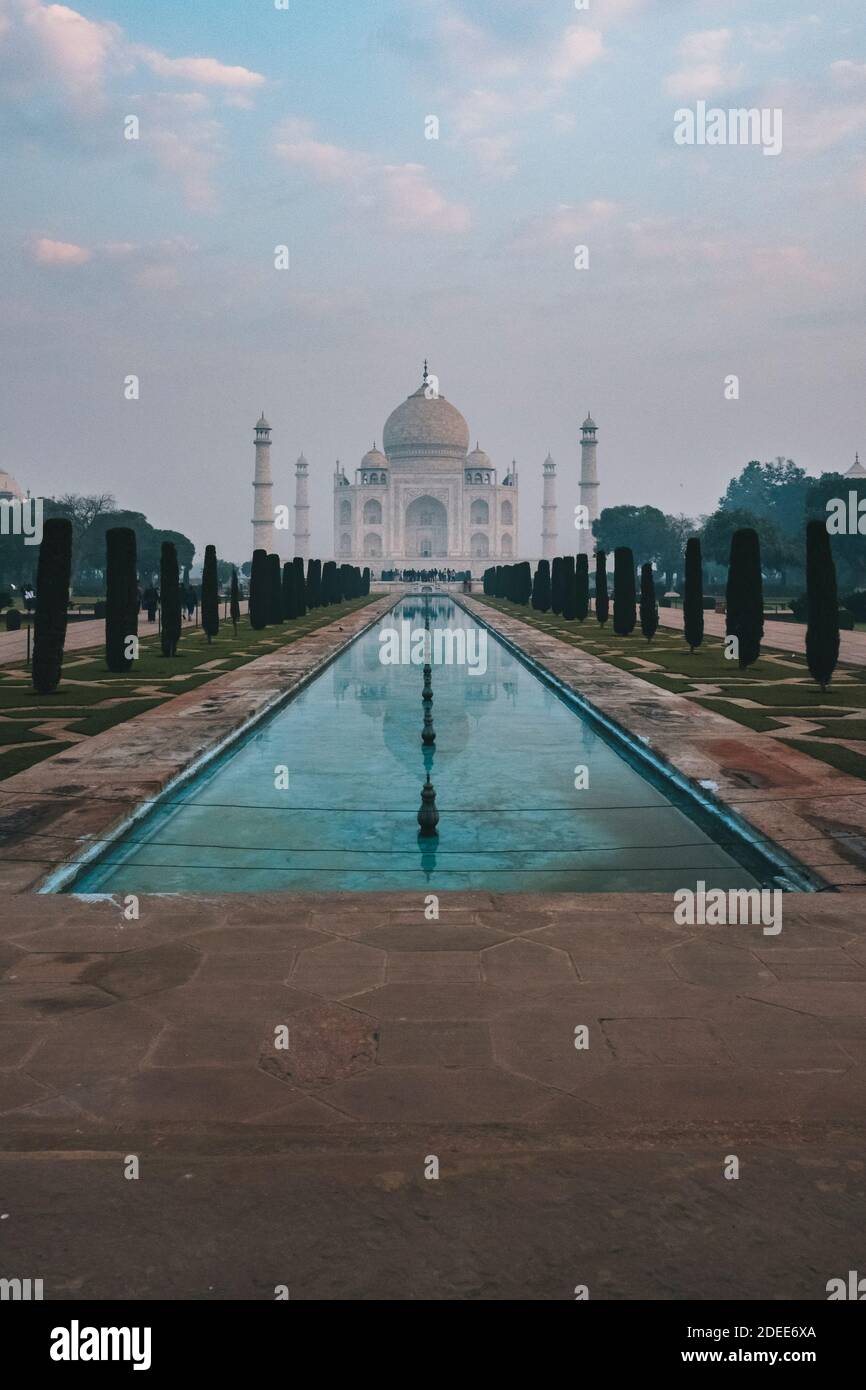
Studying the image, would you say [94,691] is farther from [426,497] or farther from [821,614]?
[426,497]

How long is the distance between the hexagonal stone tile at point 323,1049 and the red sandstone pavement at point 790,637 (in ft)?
53.4

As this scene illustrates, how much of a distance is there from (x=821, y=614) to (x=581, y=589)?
1808cm

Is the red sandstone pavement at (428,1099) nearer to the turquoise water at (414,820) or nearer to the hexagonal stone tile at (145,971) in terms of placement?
the hexagonal stone tile at (145,971)

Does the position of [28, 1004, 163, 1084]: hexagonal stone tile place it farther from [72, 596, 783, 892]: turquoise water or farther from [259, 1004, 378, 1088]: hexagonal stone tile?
[72, 596, 783, 892]: turquoise water

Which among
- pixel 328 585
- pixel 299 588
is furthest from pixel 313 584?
pixel 299 588

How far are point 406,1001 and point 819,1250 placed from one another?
70.4 inches

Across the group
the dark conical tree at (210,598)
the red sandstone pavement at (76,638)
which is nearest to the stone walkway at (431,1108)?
the red sandstone pavement at (76,638)

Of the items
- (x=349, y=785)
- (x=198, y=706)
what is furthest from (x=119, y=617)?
(x=349, y=785)

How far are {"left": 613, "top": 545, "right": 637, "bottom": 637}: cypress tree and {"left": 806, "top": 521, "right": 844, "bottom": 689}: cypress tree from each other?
10.6m

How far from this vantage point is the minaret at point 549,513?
94.2 meters

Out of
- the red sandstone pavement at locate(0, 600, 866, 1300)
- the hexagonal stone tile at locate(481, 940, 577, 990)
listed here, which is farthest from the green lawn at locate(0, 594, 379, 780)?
the hexagonal stone tile at locate(481, 940, 577, 990)

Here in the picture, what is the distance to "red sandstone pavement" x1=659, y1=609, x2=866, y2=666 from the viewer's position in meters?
20.5

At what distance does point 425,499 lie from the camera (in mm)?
91312
